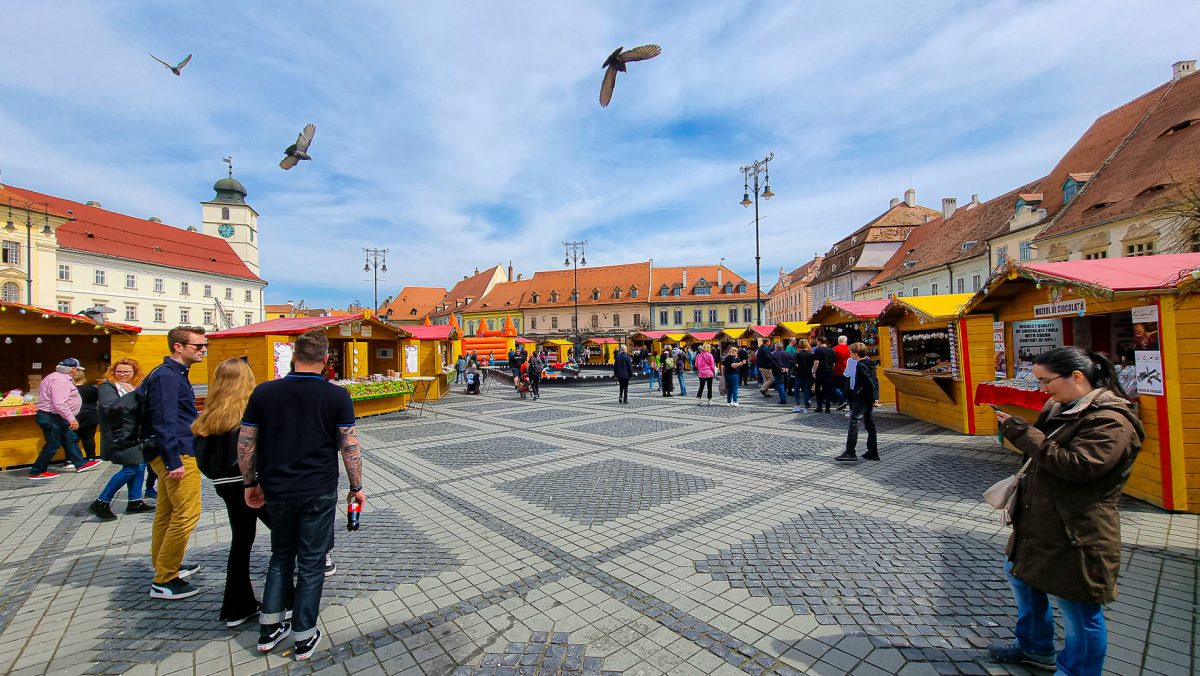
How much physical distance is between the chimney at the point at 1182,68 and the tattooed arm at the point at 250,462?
134 ft

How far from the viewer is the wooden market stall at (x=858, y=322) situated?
14914mm

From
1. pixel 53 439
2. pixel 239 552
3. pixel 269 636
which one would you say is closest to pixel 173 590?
pixel 239 552

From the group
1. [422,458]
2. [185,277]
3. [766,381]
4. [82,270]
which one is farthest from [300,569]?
[185,277]

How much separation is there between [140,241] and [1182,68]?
8276 centimetres

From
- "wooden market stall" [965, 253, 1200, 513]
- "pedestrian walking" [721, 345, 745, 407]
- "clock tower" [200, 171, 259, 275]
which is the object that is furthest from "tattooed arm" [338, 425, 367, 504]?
"clock tower" [200, 171, 259, 275]

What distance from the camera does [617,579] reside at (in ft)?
13.0

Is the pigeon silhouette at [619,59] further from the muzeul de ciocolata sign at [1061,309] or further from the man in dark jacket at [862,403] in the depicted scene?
the muzeul de ciocolata sign at [1061,309]

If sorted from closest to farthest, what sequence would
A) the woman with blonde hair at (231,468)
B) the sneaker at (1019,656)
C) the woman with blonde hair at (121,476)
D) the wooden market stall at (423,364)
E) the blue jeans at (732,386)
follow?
the sneaker at (1019,656), the woman with blonde hair at (231,468), the woman with blonde hair at (121,476), the blue jeans at (732,386), the wooden market stall at (423,364)

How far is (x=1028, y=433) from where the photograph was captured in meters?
2.52

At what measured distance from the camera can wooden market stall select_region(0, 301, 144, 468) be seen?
8.28 metres

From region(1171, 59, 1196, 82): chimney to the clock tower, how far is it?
86.8 m

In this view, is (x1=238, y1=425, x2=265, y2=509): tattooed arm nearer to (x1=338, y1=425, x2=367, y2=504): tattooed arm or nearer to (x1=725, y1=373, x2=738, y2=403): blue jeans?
(x1=338, y1=425, x2=367, y2=504): tattooed arm

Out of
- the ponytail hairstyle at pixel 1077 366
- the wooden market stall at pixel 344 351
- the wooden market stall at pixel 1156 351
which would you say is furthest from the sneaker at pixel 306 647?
the wooden market stall at pixel 344 351

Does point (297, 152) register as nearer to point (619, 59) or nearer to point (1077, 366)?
point (619, 59)
